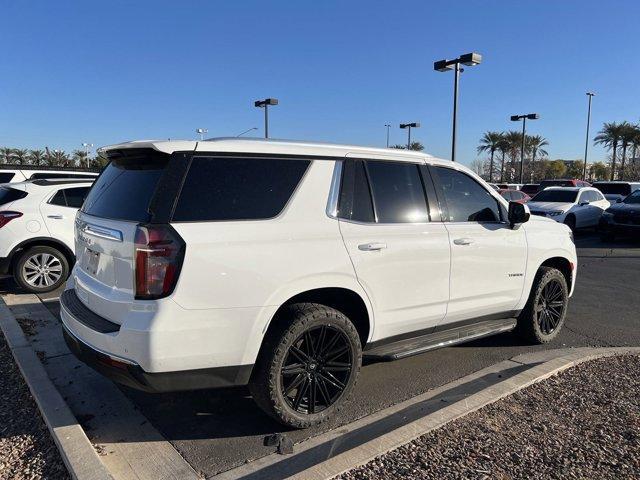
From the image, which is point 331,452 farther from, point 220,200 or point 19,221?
point 19,221

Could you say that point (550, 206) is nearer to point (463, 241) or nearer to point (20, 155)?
point (463, 241)

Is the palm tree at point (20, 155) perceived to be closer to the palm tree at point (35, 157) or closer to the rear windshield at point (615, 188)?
the palm tree at point (35, 157)

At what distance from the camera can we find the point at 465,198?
451cm

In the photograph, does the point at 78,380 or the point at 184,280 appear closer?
the point at 184,280

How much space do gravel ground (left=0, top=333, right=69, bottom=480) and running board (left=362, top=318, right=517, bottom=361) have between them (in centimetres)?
205

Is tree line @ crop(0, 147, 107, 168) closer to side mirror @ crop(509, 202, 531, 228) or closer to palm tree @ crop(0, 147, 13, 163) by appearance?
palm tree @ crop(0, 147, 13, 163)

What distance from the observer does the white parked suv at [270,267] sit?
2920 mm

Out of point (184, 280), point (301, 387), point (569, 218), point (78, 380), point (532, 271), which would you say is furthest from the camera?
point (569, 218)

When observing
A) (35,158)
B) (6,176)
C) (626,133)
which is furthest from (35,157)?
(626,133)

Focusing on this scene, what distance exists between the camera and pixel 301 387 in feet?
11.3

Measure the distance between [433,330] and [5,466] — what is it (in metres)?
2.99

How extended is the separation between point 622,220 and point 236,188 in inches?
560

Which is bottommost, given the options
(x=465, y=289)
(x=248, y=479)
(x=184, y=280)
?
(x=248, y=479)

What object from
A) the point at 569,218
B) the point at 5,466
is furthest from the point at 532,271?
the point at 569,218
